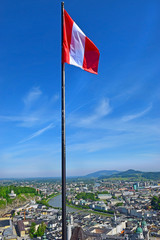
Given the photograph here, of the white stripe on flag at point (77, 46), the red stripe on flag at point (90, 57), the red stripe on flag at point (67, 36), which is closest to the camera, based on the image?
the red stripe on flag at point (67, 36)

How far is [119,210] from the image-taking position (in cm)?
2973

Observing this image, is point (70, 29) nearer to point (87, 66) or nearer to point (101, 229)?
point (87, 66)

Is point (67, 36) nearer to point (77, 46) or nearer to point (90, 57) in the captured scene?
point (77, 46)

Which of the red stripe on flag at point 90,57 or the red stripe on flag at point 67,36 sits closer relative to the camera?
the red stripe on flag at point 67,36

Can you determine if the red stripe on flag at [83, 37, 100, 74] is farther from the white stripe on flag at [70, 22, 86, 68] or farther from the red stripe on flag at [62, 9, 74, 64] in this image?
the red stripe on flag at [62, 9, 74, 64]

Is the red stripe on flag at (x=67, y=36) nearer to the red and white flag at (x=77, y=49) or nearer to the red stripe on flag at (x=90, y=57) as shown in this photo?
the red and white flag at (x=77, y=49)

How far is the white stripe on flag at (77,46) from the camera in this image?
106 inches

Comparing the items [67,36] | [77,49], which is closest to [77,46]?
[77,49]

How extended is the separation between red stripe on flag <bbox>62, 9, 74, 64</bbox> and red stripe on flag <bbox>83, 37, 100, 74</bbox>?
281mm

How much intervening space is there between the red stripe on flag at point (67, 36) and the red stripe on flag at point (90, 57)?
28 cm

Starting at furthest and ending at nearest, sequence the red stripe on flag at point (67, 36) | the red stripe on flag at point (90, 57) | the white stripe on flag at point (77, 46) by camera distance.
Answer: the red stripe on flag at point (90, 57) < the white stripe on flag at point (77, 46) < the red stripe on flag at point (67, 36)

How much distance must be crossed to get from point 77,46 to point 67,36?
0.18 metres

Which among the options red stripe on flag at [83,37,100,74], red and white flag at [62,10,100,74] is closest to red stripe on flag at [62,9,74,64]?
red and white flag at [62,10,100,74]

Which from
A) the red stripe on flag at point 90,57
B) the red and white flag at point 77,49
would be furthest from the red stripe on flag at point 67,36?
the red stripe on flag at point 90,57
